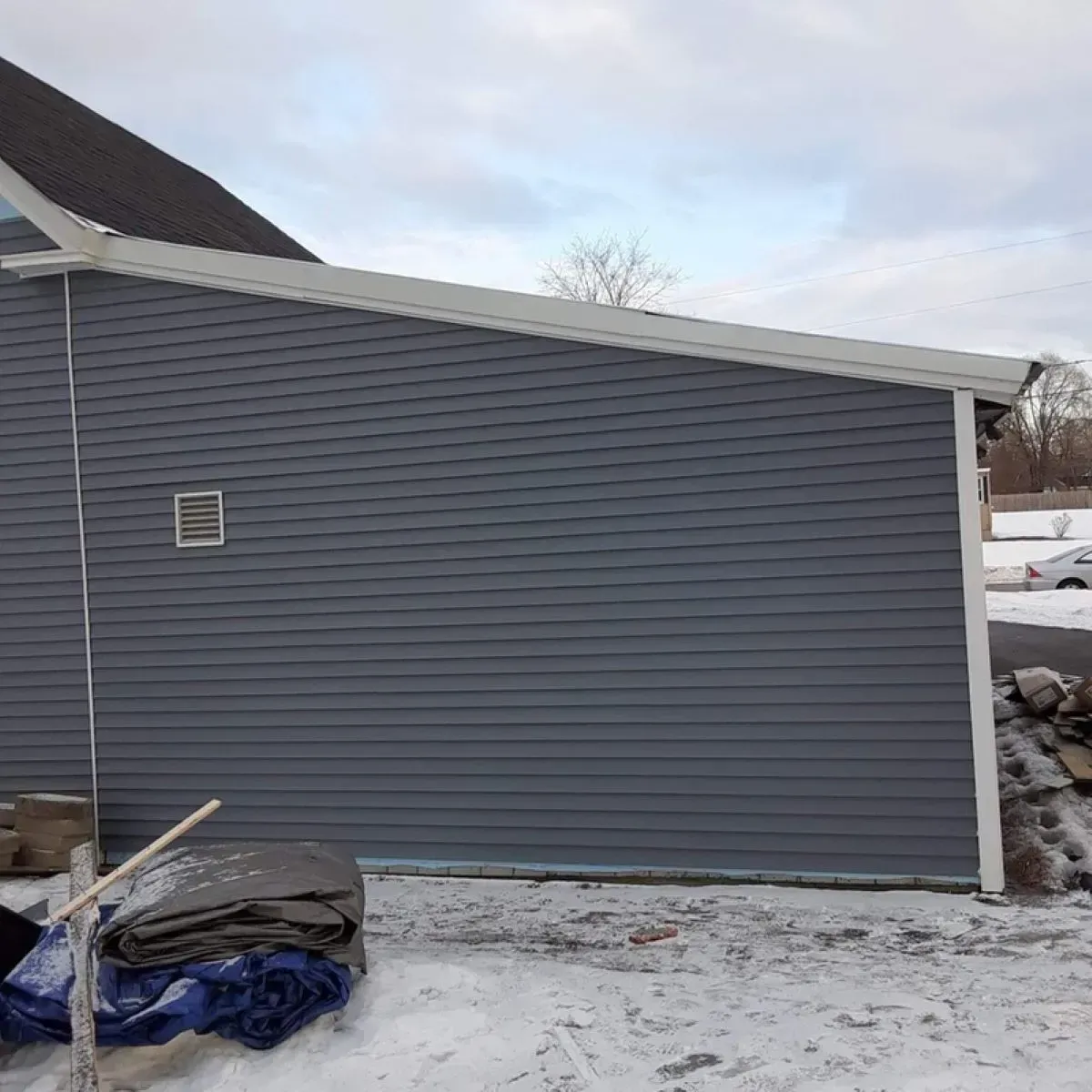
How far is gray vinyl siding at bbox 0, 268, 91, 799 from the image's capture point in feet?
21.2

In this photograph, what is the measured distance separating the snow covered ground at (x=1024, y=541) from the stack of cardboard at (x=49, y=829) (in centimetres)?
2165

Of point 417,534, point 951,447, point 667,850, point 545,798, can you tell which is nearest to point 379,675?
point 417,534

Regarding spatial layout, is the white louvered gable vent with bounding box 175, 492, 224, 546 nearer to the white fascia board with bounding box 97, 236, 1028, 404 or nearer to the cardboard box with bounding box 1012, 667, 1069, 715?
the white fascia board with bounding box 97, 236, 1028, 404

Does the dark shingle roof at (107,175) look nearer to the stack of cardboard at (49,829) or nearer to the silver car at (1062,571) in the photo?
the stack of cardboard at (49,829)

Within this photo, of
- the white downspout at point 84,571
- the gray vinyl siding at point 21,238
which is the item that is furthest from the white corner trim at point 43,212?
the white downspout at point 84,571

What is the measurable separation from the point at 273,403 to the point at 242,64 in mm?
10790

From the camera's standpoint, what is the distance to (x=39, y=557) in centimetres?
655

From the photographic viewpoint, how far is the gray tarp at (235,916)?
132 inches

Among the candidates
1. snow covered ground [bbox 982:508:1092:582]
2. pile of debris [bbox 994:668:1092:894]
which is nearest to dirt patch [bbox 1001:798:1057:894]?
pile of debris [bbox 994:668:1092:894]

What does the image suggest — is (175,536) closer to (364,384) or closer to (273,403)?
(273,403)

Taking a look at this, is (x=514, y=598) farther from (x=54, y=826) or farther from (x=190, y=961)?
(x=54, y=826)

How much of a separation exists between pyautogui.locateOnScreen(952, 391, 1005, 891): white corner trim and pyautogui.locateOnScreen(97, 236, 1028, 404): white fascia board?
0.23m

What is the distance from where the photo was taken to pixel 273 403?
610 centimetres

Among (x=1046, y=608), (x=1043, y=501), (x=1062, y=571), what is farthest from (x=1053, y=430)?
(x=1046, y=608)
